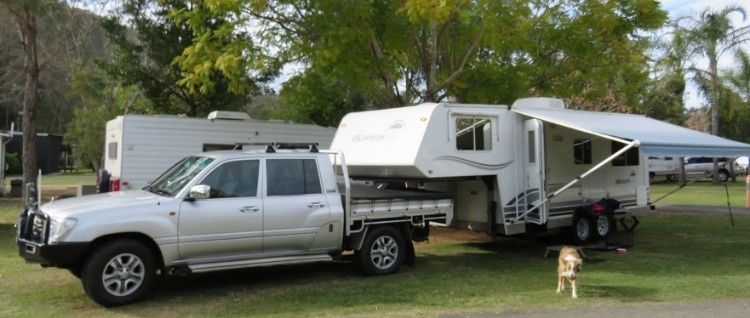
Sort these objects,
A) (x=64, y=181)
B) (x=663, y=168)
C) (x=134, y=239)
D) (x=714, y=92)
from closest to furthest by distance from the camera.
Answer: (x=134, y=239) → (x=714, y=92) → (x=663, y=168) → (x=64, y=181)

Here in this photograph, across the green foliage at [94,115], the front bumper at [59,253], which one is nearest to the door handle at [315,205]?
the front bumper at [59,253]

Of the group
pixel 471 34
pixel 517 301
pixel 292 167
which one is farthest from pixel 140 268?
pixel 471 34

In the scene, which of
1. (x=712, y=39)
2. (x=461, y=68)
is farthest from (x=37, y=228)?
(x=712, y=39)

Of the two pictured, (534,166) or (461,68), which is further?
(461,68)

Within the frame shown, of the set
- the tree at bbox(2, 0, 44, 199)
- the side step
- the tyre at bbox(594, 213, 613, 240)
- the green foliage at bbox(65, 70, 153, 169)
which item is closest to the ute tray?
the side step

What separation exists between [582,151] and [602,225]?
137 cm

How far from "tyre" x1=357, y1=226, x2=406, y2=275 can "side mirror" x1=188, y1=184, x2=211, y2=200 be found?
2280 mm

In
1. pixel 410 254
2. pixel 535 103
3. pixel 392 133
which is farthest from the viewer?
pixel 535 103

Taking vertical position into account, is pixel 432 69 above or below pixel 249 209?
above

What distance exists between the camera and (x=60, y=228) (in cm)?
696

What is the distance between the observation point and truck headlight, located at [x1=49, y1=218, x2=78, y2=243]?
273 inches

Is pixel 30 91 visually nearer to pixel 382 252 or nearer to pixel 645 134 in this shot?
pixel 382 252

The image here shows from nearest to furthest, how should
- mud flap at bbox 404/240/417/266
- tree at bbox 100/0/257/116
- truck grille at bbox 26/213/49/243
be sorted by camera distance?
truck grille at bbox 26/213/49/243
mud flap at bbox 404/240/417/266
tree at bbox 100/0/257/116

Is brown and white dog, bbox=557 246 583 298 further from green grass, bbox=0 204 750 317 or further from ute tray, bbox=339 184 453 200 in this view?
ute tray, bbox=339 184 453 200
